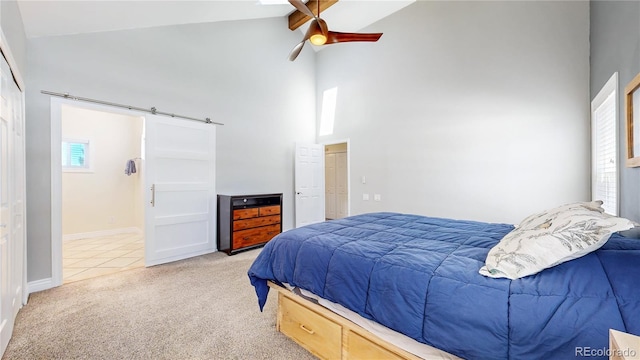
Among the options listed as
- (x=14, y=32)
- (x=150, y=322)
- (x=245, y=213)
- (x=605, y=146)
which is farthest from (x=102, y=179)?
(x=605, y=146)

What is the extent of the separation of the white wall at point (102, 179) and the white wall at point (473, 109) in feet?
15.4

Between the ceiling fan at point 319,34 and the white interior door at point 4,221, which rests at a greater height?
the ceiling fan at point 319,34

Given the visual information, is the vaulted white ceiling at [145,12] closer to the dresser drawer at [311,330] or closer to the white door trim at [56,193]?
the white door trim at [56,193]

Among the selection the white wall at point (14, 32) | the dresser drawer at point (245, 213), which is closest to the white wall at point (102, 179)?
the white wall at point (14, 32)

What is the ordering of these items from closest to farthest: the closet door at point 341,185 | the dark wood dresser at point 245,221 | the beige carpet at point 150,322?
the beige carpet at point 150,322 → the dark wood dresser at point 245,221 → the closet door at point 341,185

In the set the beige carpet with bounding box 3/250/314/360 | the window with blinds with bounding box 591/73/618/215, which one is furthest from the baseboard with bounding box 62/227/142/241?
the window with blinds with bounding box 591/73/618/215

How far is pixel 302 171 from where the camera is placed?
17.8ft

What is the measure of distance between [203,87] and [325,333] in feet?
12.7

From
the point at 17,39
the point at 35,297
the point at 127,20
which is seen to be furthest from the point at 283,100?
the point at 35,297

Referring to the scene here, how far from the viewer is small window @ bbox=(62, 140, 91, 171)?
190 inches

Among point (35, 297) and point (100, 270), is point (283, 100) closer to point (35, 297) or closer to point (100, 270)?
point (100, 270)

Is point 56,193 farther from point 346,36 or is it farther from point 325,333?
point 346,36

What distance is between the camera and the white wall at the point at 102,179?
4.84m

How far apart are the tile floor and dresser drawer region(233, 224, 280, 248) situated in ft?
4.10
